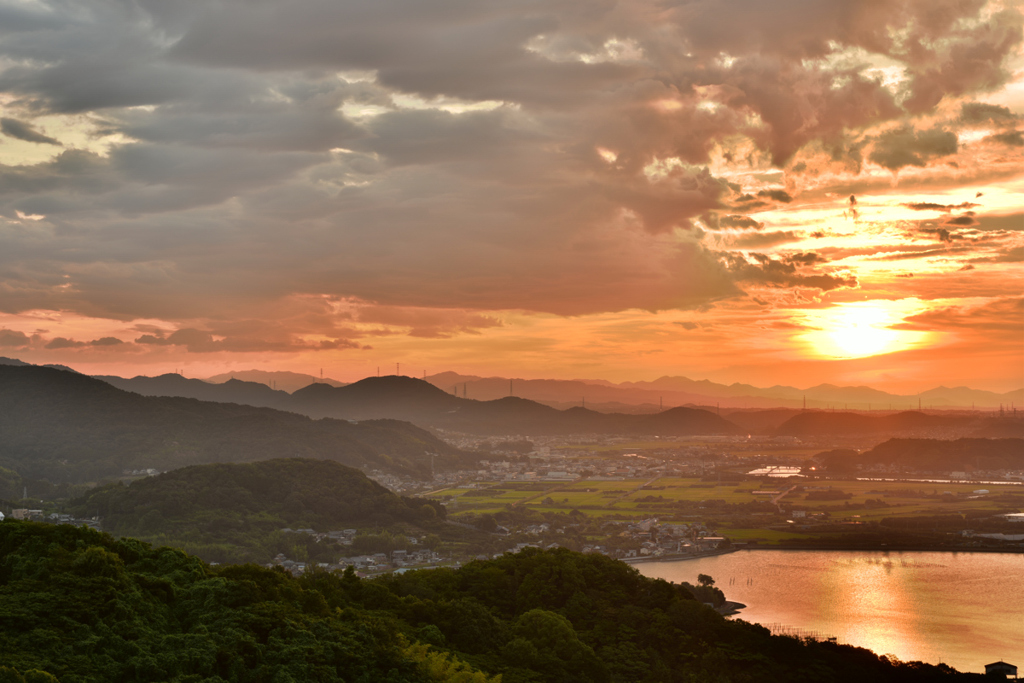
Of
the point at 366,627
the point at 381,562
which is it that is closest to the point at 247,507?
the point at 381,562

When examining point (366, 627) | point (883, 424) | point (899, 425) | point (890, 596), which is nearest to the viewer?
point (366, 627)

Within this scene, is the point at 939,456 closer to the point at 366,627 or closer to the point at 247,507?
the point at 247,507

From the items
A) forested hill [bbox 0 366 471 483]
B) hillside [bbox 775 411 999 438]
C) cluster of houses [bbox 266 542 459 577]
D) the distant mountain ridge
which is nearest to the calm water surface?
cluster of houses [bbox 266 542 459 577]

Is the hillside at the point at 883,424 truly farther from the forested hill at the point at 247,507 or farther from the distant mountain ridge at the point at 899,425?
the forested hill at the point at 247,507

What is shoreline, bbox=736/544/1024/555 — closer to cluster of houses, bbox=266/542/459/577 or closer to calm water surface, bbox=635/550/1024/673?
calm water surface, bbox=635/550/1024/673

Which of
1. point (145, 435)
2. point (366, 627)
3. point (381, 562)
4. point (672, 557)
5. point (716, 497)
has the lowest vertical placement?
point (381, 562)

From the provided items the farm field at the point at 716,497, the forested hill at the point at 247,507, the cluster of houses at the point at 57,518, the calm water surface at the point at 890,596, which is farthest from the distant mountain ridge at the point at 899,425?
the cluster of houses at the point at 57,518
